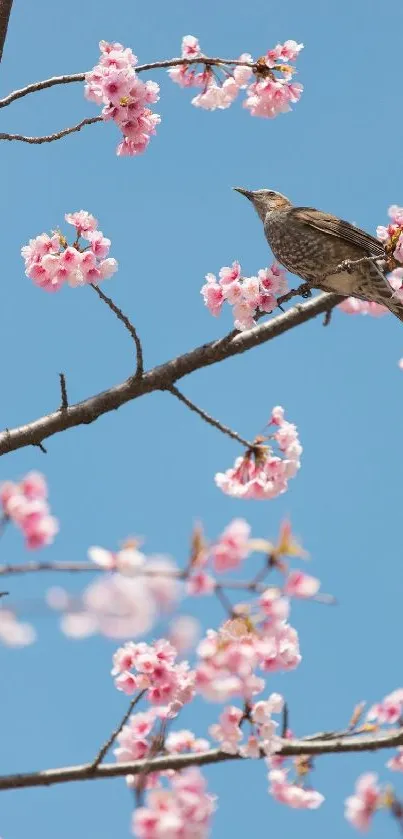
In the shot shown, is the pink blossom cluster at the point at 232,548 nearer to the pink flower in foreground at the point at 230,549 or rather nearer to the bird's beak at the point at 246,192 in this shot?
the pink flower in foreground at the point at 230,549

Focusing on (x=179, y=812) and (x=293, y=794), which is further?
(x=293, y=794)

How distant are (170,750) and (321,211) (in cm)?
473

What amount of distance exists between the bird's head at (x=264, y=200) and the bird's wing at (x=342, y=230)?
0.67 metres

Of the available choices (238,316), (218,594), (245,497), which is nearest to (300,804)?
(245,497)

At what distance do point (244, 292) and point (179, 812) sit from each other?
3131 millimetres

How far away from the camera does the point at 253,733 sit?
11.8ft

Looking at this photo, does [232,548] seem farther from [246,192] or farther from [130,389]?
[246,192]

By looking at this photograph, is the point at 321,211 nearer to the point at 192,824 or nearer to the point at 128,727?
the point at 128,727

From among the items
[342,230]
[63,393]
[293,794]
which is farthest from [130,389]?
[342,230]

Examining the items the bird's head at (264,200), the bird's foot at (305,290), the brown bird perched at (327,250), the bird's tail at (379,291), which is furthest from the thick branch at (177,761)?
the bird's head at (264,200)

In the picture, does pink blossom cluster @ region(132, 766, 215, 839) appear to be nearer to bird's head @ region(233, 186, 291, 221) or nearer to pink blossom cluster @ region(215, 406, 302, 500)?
pink blossom cluster @ region(215, 406, 302, 500)

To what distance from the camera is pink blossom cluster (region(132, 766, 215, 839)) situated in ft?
10.4

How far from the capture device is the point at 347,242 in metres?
7.11

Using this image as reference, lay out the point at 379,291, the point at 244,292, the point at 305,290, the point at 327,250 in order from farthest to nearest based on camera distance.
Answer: the point at 327,250 < the point at 379,291 < the point at 305,290 < the point at 244,292
